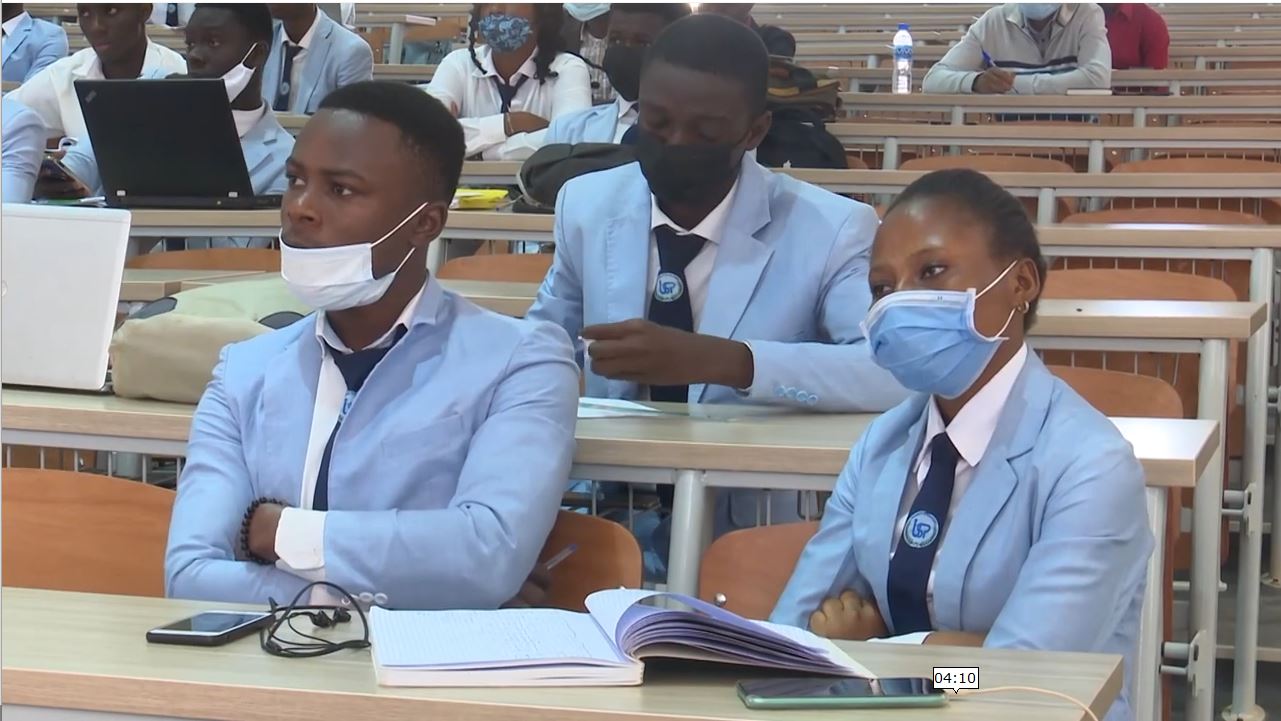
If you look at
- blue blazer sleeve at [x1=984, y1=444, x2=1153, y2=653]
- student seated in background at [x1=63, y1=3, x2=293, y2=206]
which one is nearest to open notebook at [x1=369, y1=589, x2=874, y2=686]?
blue blazer sleeve at [x1=984, y1=444, x2=1153, y2=653]

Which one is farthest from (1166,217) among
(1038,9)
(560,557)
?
(1038,9)

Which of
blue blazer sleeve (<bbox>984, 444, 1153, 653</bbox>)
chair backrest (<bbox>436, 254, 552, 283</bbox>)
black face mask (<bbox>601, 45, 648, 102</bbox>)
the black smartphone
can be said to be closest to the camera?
the black smartphone

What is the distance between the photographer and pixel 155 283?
320 centimetres

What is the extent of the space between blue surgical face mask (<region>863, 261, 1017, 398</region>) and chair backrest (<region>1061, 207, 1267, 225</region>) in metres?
2.13

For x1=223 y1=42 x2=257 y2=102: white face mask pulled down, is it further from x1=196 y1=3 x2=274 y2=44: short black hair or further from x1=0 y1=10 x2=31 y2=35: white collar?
x1=0 y1=10 x2=31 y2=35: white collar

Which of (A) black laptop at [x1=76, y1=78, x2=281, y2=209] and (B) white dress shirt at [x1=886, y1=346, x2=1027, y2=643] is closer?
(B) white dress shirt at [x1=886, y1=346, x2=1027, y2=643]

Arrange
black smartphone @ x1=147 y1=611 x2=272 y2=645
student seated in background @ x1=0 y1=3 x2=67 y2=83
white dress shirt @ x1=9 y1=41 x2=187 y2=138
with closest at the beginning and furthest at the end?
black smartphone @ x1=147 y1=611 x2=272 y2=645, white dress shirt @ x1=9 y1=41 x2=187 y2=138, student seated in background @ x1=0 y1=3 x2=67 y2=83

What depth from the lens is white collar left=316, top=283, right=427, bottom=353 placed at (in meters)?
2.19

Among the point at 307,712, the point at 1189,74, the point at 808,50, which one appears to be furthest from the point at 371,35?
the point at 307,712

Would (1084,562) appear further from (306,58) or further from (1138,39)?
(1138,39)

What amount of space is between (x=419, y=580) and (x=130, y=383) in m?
0.80

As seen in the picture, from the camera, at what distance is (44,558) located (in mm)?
2156

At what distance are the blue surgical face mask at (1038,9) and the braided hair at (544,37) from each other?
2.15m
